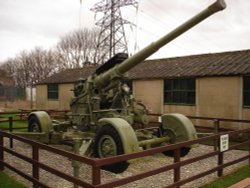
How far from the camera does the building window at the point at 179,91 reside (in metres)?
13.8

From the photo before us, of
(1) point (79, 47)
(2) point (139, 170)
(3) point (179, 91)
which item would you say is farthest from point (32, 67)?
(2) point (139, 170)

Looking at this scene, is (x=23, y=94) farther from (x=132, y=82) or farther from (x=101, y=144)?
(x=101, y=144)

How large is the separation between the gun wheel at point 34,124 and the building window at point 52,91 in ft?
41.6

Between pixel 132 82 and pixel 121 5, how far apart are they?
51.8 ft

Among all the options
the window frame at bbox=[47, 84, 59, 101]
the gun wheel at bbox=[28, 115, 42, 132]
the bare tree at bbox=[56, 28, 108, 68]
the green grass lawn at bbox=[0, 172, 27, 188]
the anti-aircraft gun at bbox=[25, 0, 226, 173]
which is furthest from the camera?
the bare tree at bbox=[56, 28, 108, 68]

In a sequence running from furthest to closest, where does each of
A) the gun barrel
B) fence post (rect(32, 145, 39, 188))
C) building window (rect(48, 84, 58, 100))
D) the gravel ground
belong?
1. building window (rect(48, 84, 58, 100))
2. the gravel ground
3. the gun barrel
4. fence post (rect(32, 145, 39, 188))

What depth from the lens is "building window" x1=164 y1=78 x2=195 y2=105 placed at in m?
13.8

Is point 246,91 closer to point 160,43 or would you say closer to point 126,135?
point 160,43

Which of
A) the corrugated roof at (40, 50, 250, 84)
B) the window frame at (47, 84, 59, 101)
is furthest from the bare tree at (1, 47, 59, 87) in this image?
the corrugated roof at (40, 50, 250, 84)

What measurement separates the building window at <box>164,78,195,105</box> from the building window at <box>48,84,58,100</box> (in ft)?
33.0

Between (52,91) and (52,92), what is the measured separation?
0.23ft

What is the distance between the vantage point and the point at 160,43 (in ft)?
22.8

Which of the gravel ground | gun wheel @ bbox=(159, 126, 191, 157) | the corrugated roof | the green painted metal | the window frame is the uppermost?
the corrugated roof

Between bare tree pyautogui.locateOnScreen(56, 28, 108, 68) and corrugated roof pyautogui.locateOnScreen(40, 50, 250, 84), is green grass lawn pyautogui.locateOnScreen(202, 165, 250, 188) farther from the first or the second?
bare tree pyautogui.locateOnScreen(56, 28, 108, 68)
